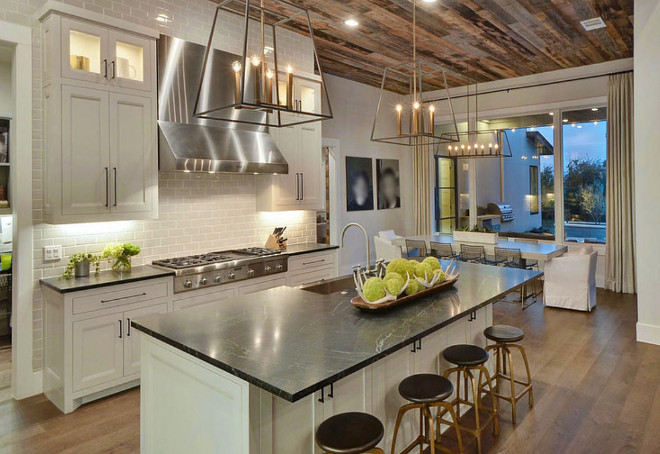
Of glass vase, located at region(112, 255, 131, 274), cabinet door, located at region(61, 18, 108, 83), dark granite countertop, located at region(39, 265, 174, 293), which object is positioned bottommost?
dark granite countertop, located at region(39, 265, 174, 293)

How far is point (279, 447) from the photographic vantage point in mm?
1913

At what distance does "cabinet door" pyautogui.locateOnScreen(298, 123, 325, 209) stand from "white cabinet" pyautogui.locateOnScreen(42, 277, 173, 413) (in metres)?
2.19

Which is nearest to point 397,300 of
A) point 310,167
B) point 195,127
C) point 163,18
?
point 195,127

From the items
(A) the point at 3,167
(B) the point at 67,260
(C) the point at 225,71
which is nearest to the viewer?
(B) the point at 67,260

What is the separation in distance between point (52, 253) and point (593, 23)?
6018mm

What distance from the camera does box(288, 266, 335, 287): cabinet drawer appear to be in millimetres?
4801

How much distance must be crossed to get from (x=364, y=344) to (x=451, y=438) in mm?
1431

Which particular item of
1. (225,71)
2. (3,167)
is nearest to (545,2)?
(225,71)

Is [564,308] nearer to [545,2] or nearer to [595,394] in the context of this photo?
[595,394]

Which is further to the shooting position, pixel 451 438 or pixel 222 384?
pixel 451 438

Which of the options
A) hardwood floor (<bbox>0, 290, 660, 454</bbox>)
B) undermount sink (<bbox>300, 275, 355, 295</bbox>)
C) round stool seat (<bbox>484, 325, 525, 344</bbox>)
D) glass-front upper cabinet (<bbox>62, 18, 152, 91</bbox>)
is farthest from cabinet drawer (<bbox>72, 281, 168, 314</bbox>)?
round stool seat (<bbox>484, 325, 525, 344</bbox>)

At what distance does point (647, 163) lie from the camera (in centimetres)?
437

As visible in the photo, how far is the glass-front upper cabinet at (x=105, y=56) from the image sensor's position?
333 cm

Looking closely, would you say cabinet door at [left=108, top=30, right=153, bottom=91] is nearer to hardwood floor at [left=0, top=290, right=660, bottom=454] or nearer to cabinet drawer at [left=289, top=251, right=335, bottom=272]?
cabinet drawer at [left=289, top=251, right=335, bottom=272]
